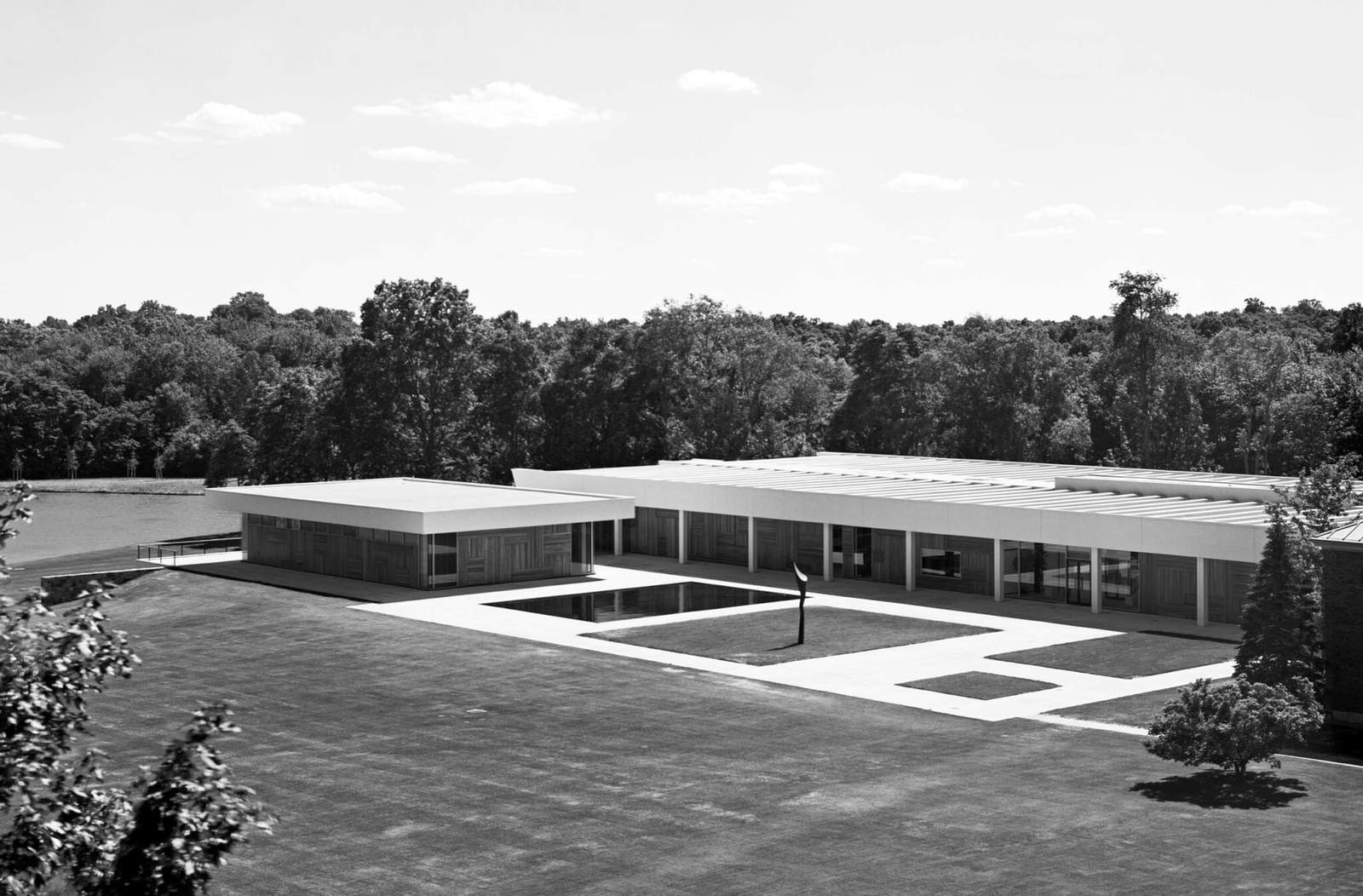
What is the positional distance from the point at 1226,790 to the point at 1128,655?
14.5 metres

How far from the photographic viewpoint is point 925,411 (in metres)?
100

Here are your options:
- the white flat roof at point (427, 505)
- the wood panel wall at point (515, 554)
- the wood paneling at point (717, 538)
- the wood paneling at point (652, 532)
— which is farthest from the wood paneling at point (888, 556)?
the wood panel wall at point (515, 554)

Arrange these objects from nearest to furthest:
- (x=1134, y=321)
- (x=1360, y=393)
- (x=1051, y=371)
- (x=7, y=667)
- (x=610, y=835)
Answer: (x=7, y=667) → (x=610, y=835) → (x=1360, y=393) → (x=1134, y=321) → (x=1051, y=371)

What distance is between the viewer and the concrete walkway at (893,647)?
37.7 meters

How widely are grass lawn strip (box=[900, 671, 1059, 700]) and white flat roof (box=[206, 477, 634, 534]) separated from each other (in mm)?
21334

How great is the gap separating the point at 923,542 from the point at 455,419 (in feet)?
142

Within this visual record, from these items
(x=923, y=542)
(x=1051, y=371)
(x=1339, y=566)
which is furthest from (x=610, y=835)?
(x=1051, y=371)

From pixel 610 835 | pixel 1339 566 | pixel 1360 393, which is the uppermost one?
pixel 1360 393

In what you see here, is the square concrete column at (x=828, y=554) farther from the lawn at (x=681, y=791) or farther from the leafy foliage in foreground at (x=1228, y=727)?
the leafy foliage in foreground at (x=1228, y=727)

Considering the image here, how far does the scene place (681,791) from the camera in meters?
28.5

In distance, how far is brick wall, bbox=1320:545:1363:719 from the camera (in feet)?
108

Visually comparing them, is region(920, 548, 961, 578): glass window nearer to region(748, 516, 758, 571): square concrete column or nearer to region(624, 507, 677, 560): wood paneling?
region(748, 516, 758, 571): square concrete column

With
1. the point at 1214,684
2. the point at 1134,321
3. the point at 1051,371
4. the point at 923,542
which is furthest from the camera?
the point at 1051,371

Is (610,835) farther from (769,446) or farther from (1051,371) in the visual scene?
(1051,371)
